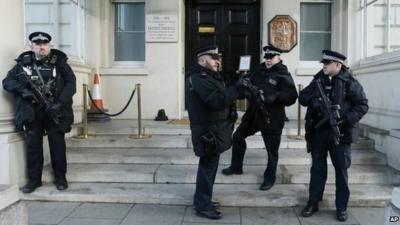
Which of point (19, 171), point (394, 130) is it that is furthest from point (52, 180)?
point (394, 130)

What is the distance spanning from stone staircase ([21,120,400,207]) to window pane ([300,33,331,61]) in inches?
105

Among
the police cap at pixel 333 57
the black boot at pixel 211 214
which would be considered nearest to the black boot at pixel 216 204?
the black boot at pixel 211 214

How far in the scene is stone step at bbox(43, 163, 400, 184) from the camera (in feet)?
20.9

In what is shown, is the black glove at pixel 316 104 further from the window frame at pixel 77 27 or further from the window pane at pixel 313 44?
the window frame at pixel 77 27

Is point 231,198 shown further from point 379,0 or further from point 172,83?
point 379,0

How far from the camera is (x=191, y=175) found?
254 inches

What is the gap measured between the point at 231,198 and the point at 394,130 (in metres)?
2.80

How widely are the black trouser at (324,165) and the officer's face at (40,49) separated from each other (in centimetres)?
354

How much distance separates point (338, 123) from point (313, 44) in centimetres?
517

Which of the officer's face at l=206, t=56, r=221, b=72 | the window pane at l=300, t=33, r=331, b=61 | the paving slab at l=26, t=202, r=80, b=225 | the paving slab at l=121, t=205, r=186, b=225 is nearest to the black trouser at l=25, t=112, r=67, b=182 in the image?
the paving slab at l=26, t=202, r=80, b=225

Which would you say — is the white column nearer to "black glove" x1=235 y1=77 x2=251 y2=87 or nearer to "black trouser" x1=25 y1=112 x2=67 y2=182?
"black trouser" x1=25 y1=112 x2=67 y2=182

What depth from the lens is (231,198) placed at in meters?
5.86

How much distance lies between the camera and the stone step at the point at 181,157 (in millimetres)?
6953

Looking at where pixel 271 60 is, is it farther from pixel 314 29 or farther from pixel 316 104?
pixel 314 29
